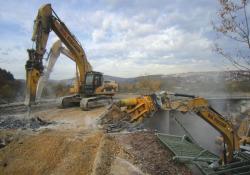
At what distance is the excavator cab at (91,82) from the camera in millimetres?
22422

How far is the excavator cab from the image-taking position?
22422 millimetres

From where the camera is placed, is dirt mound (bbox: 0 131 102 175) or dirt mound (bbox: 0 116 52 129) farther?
dirt mound (bbox: 0 116 52 129)

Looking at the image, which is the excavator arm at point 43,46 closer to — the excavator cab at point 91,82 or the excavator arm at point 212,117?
the excavator cab at point 91,82

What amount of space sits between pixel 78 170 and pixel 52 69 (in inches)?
621

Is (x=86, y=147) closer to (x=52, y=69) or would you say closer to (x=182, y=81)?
(x=52, y=69)

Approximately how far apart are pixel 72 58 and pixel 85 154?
46.2 feet

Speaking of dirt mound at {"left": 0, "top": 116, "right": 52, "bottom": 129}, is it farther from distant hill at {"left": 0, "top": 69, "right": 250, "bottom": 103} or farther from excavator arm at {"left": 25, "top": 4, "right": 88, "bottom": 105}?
distant hill at {"left": 0, "top": 69, "right": 250, "bottom": 103}

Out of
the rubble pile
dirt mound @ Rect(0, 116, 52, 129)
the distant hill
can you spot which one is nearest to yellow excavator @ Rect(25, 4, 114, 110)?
dirt mound @ Rect(0, 116, 52, 129)

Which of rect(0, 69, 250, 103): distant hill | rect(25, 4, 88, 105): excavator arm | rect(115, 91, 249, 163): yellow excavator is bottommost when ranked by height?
rect(115, 91, 249, 163): yellow excavator

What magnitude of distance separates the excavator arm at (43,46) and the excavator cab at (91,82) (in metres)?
0.47

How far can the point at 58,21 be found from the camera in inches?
809

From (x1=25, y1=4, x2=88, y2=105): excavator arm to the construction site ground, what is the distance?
13.2 feet

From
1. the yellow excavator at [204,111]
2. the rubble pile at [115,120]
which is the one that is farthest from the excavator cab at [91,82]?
the yellow excavator at [204,111]

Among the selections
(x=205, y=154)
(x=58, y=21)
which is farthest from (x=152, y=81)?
(x=205, y=154)
